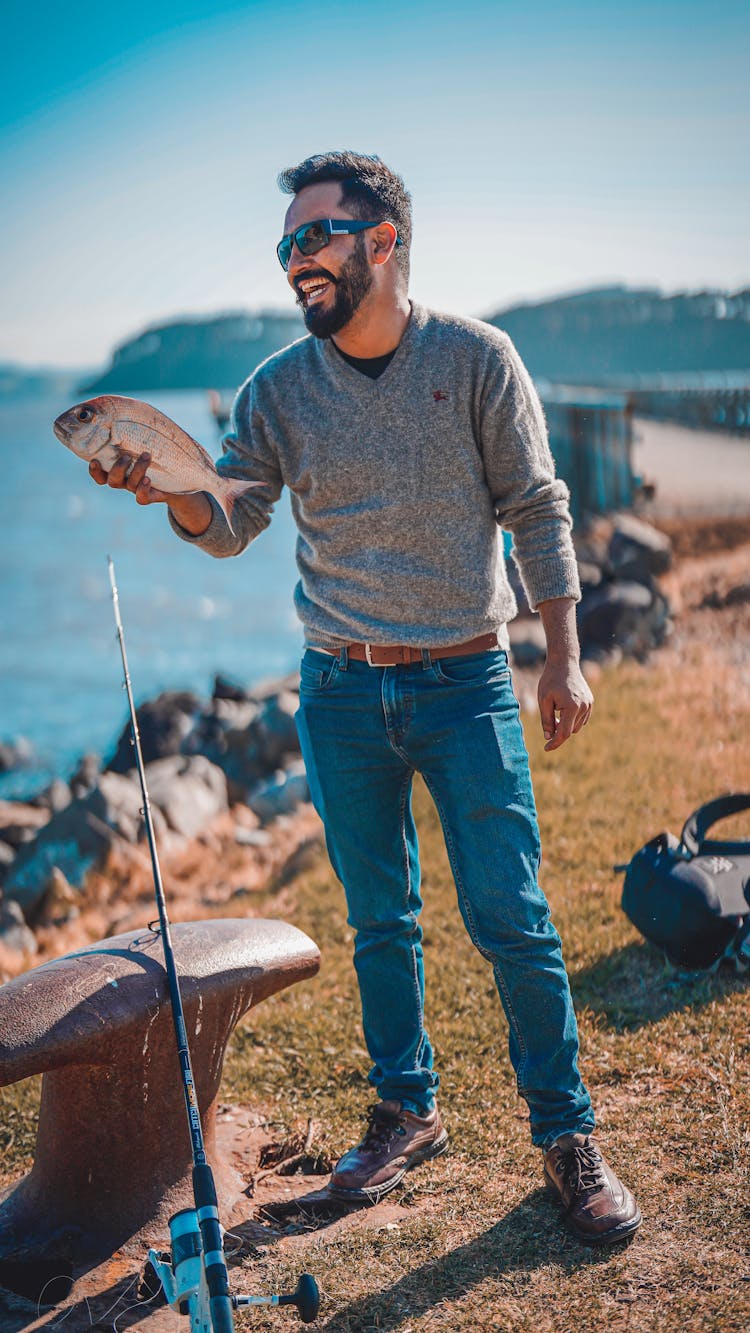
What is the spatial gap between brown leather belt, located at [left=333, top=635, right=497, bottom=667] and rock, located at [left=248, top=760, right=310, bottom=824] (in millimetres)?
6204

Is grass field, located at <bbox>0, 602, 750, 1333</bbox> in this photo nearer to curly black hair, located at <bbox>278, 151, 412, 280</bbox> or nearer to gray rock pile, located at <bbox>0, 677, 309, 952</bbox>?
gray rock pile, located at <bbox>0, 677, 309, 952</bbox>

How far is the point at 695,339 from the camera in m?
35.4

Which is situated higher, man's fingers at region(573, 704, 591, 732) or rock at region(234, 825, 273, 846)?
man's fingers at region(573, 704, 591, 732)

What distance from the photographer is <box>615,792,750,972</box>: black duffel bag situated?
4.82 metres

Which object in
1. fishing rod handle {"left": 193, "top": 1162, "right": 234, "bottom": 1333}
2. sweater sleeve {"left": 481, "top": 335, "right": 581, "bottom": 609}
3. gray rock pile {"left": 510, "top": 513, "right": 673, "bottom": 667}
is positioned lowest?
fishing rod handle {"left": 193, "top": 1162, "right": 234, "bottom": 1333}

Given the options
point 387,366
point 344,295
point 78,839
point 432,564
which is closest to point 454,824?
point 432,564

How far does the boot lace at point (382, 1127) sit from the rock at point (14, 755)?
15.1 meters

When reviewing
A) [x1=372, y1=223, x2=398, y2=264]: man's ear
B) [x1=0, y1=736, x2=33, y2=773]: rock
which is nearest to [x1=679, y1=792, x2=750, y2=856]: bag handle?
[x1=372, y1=223, x2=398, y2=264]: man's ear

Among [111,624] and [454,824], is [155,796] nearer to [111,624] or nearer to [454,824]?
[454,824]

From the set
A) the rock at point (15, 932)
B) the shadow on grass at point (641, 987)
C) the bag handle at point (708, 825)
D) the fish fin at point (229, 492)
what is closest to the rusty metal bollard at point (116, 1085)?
the fish fin at point (229, 492)

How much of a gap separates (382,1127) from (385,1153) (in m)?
0.08

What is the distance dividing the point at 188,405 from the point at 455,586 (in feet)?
552

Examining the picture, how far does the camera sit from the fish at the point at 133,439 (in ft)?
10.1

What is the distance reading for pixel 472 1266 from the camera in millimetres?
3268
